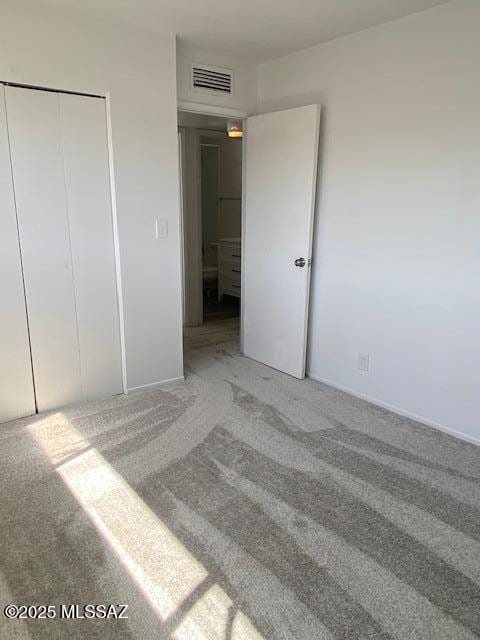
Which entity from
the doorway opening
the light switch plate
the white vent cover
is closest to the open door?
the white vent cover

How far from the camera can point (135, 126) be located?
299 cm

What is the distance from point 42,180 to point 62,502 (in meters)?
1.86

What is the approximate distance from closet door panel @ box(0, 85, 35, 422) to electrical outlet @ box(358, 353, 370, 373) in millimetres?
2284

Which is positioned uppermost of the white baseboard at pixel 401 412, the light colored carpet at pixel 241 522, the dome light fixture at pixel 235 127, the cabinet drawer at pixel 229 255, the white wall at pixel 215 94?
the white wall at pixel 215 94

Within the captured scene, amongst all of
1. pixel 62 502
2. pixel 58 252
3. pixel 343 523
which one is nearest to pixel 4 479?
pixel 62 502

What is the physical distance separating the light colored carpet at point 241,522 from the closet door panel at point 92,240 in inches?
12.4

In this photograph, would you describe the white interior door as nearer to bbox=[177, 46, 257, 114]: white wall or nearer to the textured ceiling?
the textured ceiling

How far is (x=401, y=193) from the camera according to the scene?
9.33 feet

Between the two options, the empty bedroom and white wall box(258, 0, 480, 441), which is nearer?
the empty bedroom

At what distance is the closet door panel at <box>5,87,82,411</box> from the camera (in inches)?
104

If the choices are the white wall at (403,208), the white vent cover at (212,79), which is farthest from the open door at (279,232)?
the white vent cover at (212,79)

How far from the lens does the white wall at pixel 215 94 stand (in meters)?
3.25

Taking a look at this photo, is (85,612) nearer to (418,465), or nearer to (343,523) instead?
(343,523)

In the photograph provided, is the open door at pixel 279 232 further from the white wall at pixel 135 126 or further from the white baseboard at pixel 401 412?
the white wall at pixel 135 126
